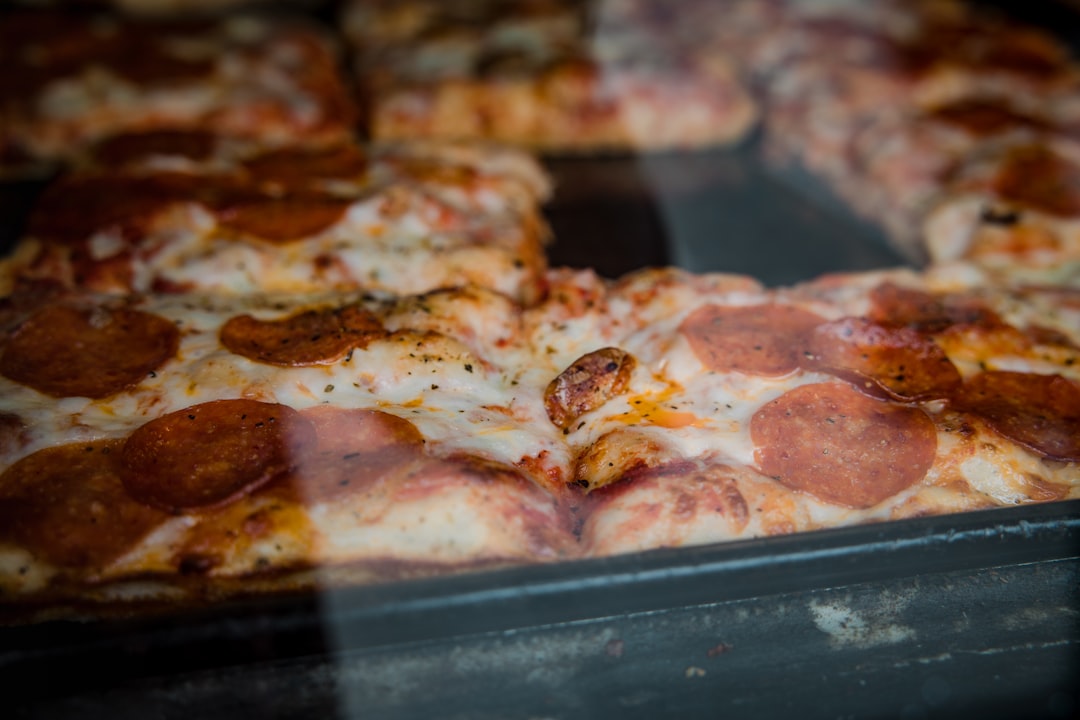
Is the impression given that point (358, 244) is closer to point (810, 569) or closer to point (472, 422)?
point (472, 422)

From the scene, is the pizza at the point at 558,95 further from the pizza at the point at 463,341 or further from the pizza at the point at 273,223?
the pizza at the point at 273,223

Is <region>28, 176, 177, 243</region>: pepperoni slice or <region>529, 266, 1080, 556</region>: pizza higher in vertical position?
<region>28, 176, 177, 243</region>: pepperoni slice

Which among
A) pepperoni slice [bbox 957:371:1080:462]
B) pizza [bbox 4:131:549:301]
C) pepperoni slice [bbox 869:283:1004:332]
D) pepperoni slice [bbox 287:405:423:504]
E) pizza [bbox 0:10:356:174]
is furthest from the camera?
pizza [bbox 0:10:356:174]

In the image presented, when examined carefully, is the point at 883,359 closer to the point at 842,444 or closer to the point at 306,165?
the point at 842,444

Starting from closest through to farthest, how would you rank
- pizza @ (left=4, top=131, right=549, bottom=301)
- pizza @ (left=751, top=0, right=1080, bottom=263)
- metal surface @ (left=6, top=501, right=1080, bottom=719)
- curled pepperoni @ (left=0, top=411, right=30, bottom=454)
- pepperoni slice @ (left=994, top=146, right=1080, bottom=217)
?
metal surface @ (left=6, top=501, right=1080, bottom=719)
curled pepperoni @ (left=0, top=411, right=30, bottom=454)
pizza @ (left=4, top=131, right=549, bottom=301)
pepperoni slice @ (left=994, top=146, right=1080, bottom=217)
pizza @ (left=751, top=0, right=1080, bottom=263)

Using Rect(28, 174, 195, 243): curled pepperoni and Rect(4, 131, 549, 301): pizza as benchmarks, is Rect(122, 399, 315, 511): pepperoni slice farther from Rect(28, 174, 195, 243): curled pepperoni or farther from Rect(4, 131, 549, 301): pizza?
Rect(28, 174, 195, 243): curled pepperoni

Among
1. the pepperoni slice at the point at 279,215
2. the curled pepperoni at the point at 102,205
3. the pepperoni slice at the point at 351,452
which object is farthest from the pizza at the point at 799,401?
the curled pepperoni at the point at 102,205

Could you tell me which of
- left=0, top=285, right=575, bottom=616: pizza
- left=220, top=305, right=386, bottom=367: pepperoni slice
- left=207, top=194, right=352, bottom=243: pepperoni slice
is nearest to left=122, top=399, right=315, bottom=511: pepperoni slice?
left=0, top=285, right=575, bottom=616: pizza

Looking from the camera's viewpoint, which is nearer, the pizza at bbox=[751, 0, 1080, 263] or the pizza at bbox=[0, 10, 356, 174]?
the pizza at bbox=[751, 0, 1080, 263]
